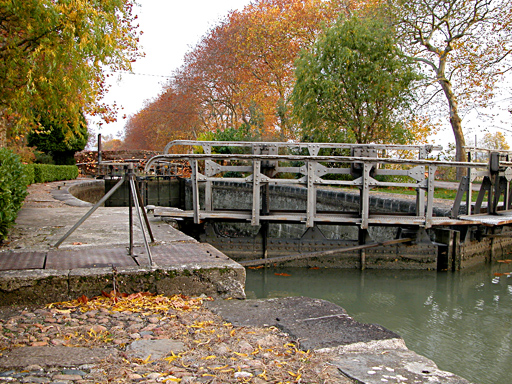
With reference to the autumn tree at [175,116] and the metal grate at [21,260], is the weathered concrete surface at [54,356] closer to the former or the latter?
the metal grate at [21,260]

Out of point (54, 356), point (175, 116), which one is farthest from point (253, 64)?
point (54, 356)

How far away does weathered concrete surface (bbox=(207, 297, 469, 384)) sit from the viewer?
245 cm

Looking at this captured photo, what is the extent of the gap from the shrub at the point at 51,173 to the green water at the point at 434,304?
15.7 m

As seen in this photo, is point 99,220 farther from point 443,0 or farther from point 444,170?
point 444,170

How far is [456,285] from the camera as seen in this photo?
7312 millimetres

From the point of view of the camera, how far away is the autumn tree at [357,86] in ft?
54.6

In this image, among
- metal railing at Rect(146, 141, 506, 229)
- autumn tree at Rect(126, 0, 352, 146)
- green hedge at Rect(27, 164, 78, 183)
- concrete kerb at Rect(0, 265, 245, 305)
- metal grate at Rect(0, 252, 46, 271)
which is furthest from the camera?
autumn tree at Rect(126, 0, 352, 146)

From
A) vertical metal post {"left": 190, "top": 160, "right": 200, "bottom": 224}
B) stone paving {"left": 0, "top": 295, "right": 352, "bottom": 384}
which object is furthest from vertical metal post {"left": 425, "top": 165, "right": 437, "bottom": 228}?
stone paving {"left": 0, "top": 295, "right": 352, "bottom": 384}

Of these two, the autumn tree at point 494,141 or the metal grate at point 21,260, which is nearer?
the metal grate at point 21,260

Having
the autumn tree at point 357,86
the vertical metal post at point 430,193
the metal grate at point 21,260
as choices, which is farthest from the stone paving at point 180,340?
the autumn tree at point 357,86

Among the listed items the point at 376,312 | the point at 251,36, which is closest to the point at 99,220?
the point at 376,312

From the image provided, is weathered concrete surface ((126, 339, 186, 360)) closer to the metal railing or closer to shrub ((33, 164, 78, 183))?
the metal railing

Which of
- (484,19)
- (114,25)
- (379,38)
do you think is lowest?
(114,25)

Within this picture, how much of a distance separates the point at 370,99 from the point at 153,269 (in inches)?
577
